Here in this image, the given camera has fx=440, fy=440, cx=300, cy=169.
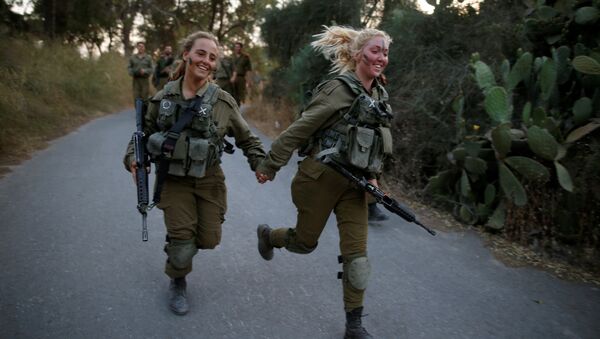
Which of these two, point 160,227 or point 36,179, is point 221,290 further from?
point 36,179

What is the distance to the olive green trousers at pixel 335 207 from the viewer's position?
9.07 feet

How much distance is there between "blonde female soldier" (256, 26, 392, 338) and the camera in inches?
106

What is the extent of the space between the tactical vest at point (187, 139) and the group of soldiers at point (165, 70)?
8.55 meters

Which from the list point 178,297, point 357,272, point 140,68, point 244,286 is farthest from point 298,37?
point 357,272

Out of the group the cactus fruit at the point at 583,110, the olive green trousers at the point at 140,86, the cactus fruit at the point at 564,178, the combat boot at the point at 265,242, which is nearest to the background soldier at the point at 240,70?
the olive green trousers at the point at 140,86

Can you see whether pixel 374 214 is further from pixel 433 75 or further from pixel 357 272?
pixel 433 75

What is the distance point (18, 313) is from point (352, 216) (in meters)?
2.16

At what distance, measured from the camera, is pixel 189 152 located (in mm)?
2781

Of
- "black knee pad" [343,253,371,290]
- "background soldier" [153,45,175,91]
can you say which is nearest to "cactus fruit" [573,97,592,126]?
"black knee pad" [343,253,371,290]

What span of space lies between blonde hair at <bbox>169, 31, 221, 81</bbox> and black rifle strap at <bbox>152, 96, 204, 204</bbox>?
13.1 inches

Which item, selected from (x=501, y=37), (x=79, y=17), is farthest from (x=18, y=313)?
(x=79, y=17)

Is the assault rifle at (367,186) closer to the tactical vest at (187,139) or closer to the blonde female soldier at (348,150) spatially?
the blonde female soldier at (348,150)

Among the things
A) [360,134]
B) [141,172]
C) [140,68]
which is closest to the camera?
[360,134]

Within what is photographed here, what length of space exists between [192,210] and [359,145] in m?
1.21
